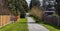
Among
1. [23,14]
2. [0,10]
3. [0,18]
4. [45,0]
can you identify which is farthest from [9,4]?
[45,0]

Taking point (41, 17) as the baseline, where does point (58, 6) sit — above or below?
above

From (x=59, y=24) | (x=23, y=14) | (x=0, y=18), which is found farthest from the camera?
(x=23, y=14)

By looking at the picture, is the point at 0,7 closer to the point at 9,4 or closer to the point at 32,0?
the point at 9,4

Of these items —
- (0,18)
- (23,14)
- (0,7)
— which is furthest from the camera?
(23,14)

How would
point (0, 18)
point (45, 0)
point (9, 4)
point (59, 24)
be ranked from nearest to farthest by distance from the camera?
point (0, 18) < point (59, 24) < point (9, 4) < point (45, 0)

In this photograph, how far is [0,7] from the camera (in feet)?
140

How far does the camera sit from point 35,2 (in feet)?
462

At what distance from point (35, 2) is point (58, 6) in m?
A: 104

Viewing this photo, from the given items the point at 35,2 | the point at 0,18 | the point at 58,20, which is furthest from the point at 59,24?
the point at 35,2

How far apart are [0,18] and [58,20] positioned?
9.21 m

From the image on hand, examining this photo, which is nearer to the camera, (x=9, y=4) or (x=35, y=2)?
(x=9, y=4)

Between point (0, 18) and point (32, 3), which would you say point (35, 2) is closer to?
point (32, 3)

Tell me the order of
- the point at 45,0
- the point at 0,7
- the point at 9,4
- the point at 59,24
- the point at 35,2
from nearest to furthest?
the point at 59,24 < the point at 0,7 < the point at 9,4 < the point at 45,0 < the point at 35,2

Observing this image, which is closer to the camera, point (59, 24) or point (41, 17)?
point (59, 24)
